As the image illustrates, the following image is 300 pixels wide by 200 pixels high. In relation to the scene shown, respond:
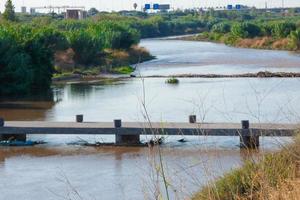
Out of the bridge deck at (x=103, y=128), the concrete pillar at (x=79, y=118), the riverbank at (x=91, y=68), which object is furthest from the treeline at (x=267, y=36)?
the bridge deck at (x=103, y=128)

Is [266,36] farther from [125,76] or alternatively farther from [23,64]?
[23,64]

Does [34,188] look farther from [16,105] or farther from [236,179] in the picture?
[16,105]

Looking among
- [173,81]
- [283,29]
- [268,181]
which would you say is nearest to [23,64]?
[173,81]

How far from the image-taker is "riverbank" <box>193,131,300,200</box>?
4879mm

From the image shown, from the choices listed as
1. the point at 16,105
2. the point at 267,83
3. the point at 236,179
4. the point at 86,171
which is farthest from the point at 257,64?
the point at 236,179

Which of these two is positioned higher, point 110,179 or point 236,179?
point 236,179

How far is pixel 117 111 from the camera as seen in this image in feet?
94.6

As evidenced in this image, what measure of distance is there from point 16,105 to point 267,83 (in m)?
13.7

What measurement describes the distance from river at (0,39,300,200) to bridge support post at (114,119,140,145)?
504mm

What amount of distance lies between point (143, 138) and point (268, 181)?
1702cm

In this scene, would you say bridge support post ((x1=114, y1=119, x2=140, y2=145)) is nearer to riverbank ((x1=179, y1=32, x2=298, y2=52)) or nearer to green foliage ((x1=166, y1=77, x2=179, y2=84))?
green foliage ((x1=166, y1=77, x2=179, y2=84))

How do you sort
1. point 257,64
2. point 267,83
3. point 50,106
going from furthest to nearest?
point 257,64
point 267,83
point 50,106

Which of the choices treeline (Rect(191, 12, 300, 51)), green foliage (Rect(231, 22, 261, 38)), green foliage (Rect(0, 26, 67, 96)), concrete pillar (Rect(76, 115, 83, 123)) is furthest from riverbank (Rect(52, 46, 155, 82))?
green foliage (Rect(231, 22, 261, 38))

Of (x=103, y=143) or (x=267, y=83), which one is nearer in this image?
(x=103, y=143)
